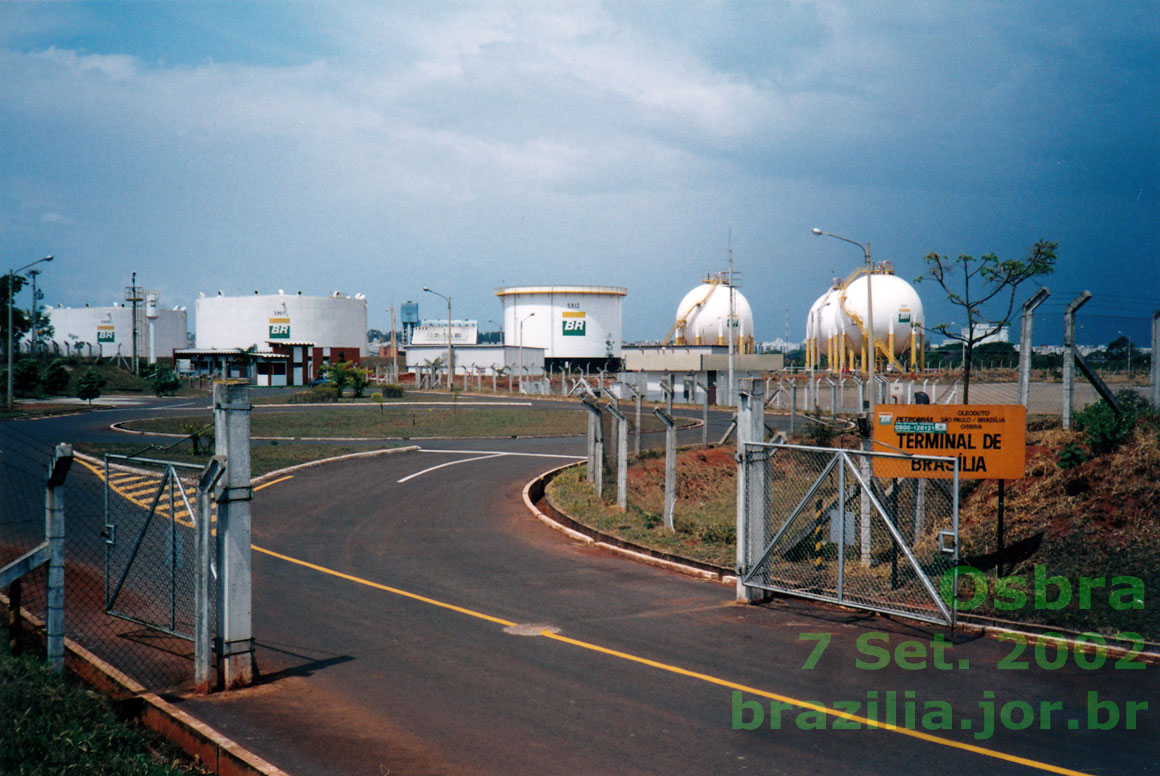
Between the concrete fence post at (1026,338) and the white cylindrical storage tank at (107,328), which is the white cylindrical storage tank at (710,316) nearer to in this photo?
the concrete fence post at (1026,338)

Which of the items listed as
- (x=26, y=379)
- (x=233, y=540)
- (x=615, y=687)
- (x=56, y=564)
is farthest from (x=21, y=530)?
(x=26, y=379)

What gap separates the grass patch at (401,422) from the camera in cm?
3500

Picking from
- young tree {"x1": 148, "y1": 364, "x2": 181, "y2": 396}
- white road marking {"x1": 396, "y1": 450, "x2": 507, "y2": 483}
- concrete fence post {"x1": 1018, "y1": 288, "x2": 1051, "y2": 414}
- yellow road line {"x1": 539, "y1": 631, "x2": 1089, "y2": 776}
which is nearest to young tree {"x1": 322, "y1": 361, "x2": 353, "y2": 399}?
young tree {"x1": 148, "y1": 364, "x2": 181, "y2": 396}

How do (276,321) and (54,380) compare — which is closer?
(54,380)

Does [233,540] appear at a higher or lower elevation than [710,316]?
lower

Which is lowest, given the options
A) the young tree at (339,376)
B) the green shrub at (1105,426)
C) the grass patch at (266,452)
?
the grass patch at (266,452)

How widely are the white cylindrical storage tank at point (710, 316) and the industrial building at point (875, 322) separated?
9.60 m

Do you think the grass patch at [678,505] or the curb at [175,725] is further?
the grass patch at [678,505]

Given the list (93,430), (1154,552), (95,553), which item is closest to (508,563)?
(95,553)

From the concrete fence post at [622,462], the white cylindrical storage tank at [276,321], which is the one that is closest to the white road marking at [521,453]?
the concrete fence post at [622,462]

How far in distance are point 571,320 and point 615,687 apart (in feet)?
309

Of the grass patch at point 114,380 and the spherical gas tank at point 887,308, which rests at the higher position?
the spherical gas tank at point 887,308

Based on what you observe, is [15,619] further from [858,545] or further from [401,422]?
[401,422]

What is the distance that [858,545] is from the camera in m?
13.3
